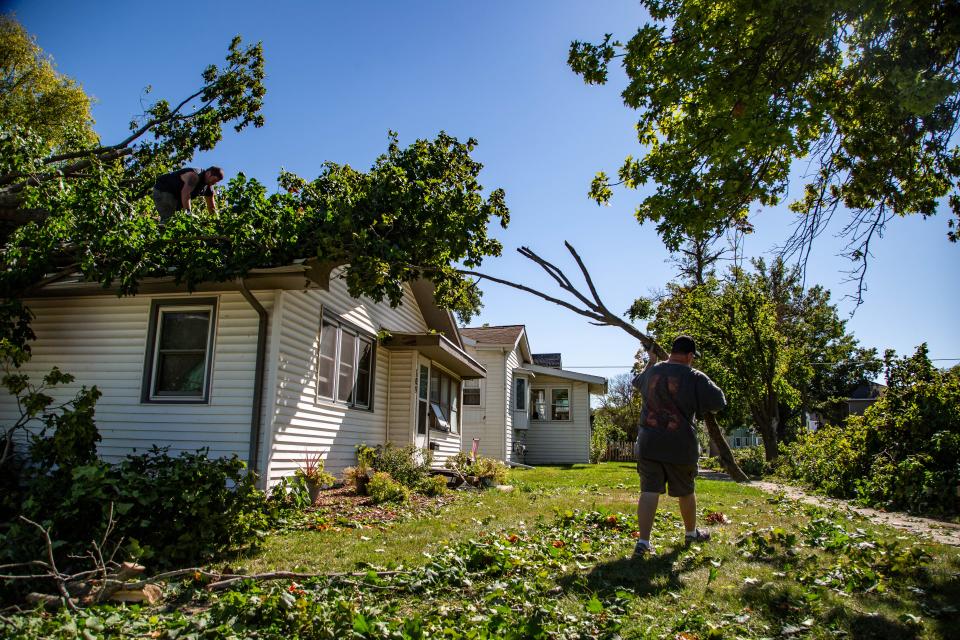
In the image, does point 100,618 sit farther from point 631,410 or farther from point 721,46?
point 631,410

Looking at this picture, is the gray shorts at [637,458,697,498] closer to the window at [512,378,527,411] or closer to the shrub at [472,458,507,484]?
the shrub at [472,458,507,484]

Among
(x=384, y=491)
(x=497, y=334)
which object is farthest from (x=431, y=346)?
(x=497, y=334)

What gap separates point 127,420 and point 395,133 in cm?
581

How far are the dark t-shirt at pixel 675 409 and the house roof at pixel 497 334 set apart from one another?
16.4 metres

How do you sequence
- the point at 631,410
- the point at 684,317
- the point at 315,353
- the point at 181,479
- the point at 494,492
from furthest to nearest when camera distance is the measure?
the point at 631,410, the point at 684,317, the point at 494,492, the point at 315,353, the point at 181,479

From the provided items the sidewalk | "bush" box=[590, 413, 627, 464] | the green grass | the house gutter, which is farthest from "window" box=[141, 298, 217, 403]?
"bush" box=[590, 413, 627, 464]

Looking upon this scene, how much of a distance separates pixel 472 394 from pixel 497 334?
8.92ft

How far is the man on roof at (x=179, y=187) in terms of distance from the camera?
370 inches

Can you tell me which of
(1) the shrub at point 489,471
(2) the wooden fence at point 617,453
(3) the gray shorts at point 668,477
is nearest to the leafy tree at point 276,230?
(3) the gray shorts at point 668,477

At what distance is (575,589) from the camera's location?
13.4 ft

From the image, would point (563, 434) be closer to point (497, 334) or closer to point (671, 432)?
point (497, 334)

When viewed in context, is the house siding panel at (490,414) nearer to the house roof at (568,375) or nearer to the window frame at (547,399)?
the house roof at (568,375)

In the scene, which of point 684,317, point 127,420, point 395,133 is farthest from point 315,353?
point 684,317

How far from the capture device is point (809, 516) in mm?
7777
